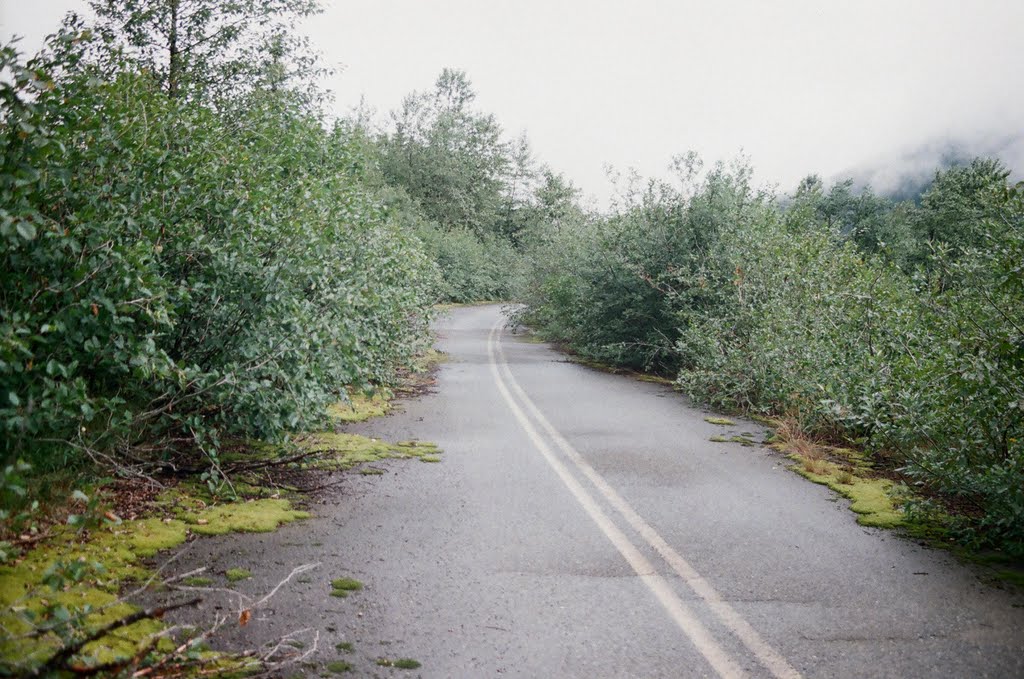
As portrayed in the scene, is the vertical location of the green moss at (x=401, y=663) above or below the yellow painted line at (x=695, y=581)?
below

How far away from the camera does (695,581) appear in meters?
5.17

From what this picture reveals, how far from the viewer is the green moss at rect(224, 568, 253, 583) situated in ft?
16.0

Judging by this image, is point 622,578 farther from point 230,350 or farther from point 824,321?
point 824,321

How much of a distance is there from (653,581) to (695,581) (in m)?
0.28

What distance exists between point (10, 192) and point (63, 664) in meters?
2.78

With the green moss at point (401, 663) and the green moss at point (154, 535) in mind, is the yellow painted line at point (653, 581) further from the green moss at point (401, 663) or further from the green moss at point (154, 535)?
the green moss at point (154, 535)

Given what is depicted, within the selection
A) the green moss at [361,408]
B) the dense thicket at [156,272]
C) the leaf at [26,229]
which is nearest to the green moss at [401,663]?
the dense thicket at [156,272]

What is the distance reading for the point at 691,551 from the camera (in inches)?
228

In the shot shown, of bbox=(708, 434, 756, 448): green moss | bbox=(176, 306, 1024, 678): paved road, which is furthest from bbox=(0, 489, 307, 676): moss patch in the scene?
bbox=(708, 434, 756, 448): green moss

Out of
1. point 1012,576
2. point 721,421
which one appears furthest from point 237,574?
point 721,421

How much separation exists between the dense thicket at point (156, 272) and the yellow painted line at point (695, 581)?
2786 millimetres

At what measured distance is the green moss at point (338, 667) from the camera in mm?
3778

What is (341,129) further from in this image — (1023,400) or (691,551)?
(1023,400)

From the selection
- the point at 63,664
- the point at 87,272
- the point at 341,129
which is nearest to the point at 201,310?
the point at 87,272
